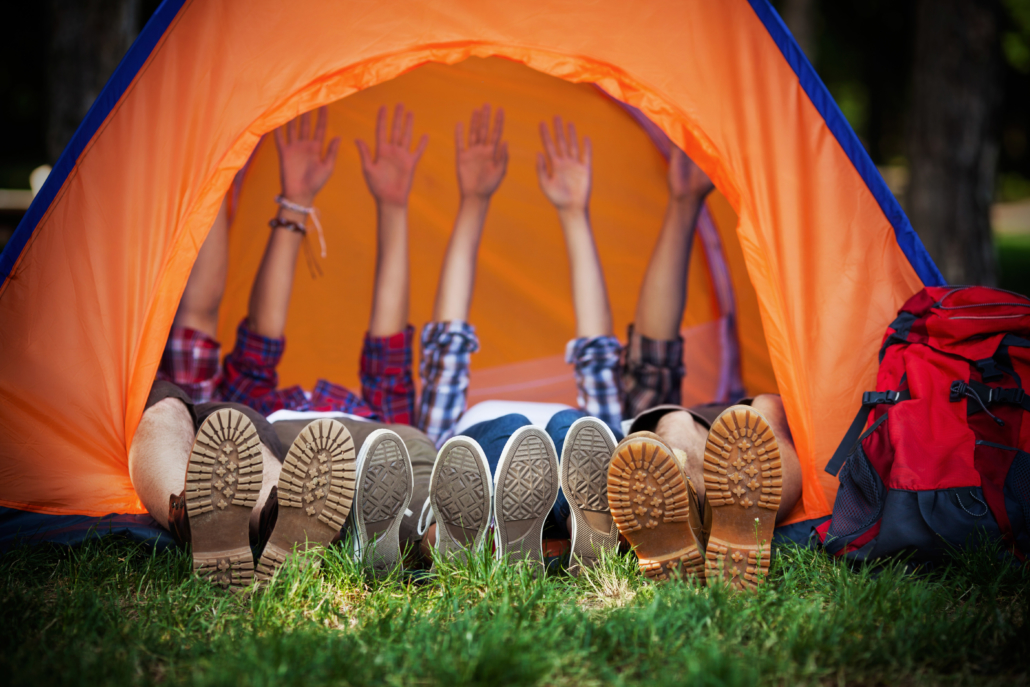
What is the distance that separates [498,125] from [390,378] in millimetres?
1140

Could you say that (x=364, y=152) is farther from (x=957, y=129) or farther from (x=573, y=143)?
(x=957, y=129)

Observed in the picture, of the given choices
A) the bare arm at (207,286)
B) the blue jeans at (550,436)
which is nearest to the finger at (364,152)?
the bare arm at (207,286)

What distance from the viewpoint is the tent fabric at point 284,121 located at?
1.96 meters

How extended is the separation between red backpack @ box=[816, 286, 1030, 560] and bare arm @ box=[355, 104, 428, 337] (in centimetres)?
170

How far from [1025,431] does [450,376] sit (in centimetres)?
181

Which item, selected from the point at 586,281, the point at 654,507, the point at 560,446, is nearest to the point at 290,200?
the point at 586,281

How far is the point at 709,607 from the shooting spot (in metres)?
1.44

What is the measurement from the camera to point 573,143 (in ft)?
10.1

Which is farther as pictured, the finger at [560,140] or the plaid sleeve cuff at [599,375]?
the finger at [560,140]

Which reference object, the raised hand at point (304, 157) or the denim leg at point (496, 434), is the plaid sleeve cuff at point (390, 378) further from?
the denim leg at point (496, 434)

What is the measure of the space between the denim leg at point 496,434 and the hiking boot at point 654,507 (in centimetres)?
45

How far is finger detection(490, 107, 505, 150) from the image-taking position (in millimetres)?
3105

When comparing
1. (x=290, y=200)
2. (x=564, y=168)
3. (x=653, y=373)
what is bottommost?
(x=653, y=373)

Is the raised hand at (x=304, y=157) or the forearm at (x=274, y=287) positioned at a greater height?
the raised hand at (x=304, y=157)
